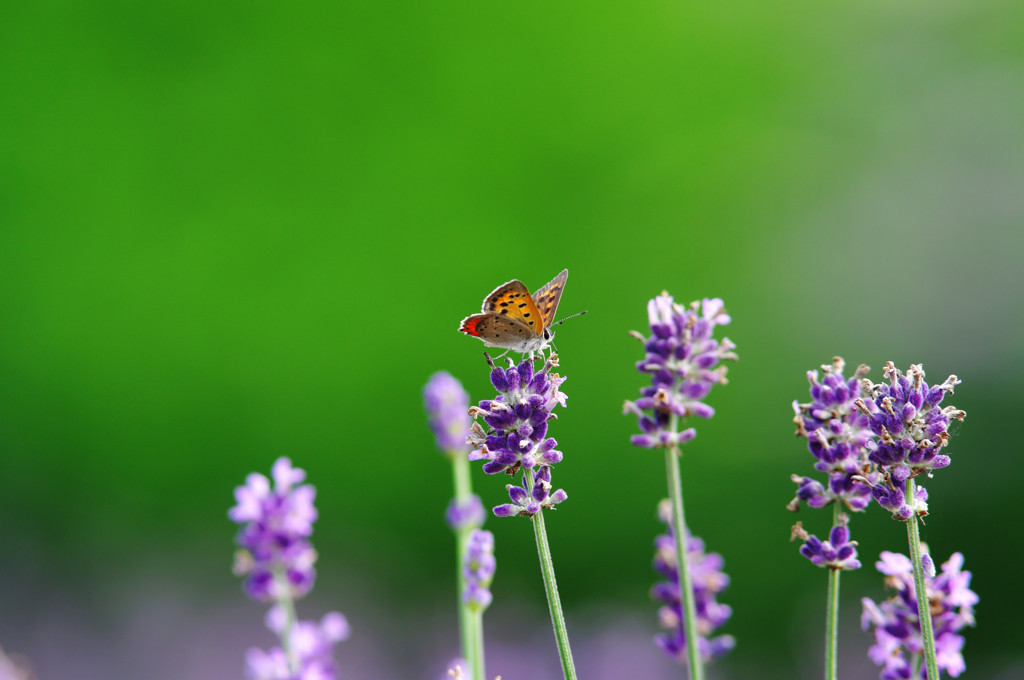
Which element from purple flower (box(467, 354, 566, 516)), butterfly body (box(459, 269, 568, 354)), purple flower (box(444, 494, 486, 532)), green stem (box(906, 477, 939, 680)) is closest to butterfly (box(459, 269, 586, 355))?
butterfly body (box(459, 269, 568, 354))

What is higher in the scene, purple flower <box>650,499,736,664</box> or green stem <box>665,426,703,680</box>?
purple flower <box>650,499,736,664</box>

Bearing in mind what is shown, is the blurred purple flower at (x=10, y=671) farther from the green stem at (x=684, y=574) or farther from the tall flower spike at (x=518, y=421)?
the green stem at (x=684, y=574)

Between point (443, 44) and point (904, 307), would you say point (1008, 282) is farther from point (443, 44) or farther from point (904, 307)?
point (443, 44)

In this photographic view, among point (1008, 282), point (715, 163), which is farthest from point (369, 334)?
point (1008, 282)

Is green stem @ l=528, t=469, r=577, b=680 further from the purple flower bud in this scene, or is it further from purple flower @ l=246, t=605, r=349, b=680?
purple flower @ l=246, t=605, r=349, b=680

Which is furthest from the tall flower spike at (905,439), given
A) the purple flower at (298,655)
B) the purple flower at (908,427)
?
the purple flower at (298,655)
